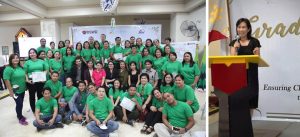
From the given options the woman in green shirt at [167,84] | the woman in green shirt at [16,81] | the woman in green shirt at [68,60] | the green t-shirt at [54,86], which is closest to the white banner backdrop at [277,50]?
the woman in green shirt at [167,84]

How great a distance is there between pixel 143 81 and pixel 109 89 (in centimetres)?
27

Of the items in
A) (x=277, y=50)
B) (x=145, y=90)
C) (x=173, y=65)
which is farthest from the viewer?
(x=277, y=50)

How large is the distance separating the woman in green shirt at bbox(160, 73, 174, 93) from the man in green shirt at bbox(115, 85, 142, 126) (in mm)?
186

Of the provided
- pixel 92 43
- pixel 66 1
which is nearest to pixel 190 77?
pixel 92 43

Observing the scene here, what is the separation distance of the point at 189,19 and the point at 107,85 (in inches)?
29.5

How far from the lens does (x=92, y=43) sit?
1.80 meters

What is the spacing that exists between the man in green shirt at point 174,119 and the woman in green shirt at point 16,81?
0.98 metres

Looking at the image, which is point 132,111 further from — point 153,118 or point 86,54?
point 86,54

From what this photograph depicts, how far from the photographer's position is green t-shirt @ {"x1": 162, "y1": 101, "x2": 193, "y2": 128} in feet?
5.80

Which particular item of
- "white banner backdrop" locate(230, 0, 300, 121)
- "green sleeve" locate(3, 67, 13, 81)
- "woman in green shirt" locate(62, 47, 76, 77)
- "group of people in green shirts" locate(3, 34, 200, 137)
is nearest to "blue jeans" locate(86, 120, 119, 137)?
"group of people in green shirts" locate(3, 34, 200, 137)

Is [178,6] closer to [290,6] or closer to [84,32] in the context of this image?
[84,32]

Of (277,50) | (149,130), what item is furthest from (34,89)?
(277,50)

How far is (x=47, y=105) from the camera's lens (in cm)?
187

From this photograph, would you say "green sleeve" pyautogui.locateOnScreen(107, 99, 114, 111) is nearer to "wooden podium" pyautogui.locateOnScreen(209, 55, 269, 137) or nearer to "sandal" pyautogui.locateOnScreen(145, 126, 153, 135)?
"sandal" pyautogui.locateOnScreen(145, 126, 153, 135)
